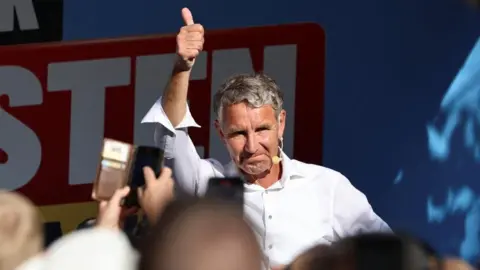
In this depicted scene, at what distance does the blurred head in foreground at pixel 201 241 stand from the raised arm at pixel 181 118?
1.77 meters

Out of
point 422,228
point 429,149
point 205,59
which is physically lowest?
point 422,228

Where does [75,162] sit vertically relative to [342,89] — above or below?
below

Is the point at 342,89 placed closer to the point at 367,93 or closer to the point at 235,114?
the point at 367,93

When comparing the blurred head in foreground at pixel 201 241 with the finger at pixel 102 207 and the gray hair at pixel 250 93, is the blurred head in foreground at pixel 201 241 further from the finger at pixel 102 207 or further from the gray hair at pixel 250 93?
the gray hair at pixel 250 93

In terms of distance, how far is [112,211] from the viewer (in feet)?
8.31

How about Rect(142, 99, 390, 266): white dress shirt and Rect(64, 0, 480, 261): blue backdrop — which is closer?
Rect(142, 99, 390, 266): white dress shirt

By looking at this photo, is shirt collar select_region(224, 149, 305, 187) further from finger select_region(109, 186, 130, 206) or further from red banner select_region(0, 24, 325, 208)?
finger select_region(109, 186, 130, 206)

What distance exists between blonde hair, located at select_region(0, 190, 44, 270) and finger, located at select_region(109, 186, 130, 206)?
314mm

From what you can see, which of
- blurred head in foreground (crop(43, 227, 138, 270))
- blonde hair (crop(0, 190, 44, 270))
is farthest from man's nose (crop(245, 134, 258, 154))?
blurred head in foreground (crop(43, 227, 138, 270))

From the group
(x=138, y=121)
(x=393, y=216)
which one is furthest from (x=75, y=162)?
(x=393, y=216)

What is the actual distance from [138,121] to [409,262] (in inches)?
119

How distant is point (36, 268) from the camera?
2125 millimetres

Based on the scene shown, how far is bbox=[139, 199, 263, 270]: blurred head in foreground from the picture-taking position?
5.71 ft

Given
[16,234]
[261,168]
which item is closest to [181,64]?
[261,168]
